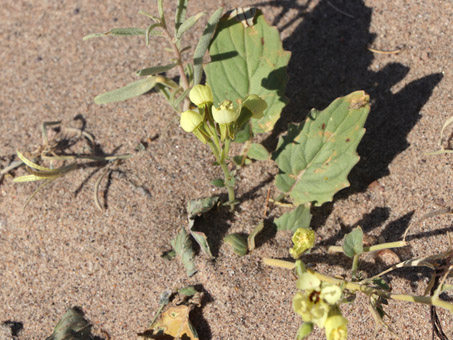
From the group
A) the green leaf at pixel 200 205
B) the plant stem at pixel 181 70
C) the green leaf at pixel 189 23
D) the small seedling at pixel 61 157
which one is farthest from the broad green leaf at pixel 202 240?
the green leaf at pixel 189 23

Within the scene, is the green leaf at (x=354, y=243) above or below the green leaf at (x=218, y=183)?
below

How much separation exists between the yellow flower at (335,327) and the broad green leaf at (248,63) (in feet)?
3.51

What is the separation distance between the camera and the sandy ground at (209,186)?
2.15m

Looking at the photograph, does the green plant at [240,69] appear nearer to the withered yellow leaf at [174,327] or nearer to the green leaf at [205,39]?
the green leaf at [205,39]

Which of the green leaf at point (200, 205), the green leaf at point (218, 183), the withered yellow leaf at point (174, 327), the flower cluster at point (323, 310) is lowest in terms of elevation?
the withered yellow leaf at point (174, 327)

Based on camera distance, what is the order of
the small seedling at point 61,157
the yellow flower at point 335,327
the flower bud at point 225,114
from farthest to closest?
1. the small seedling at point 61,157
2. the flower bud at point 225,114
3. the yellow flower at point 335,327

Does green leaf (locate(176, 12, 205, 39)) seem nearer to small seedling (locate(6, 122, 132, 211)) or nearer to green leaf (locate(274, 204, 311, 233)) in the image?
small seedling (locate(6, 122, 132, 211))

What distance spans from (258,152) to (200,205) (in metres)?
0.38

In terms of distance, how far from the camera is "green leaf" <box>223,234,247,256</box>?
2.15m

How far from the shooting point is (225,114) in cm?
177

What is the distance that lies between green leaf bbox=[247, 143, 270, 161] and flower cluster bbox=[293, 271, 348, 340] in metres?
0.82

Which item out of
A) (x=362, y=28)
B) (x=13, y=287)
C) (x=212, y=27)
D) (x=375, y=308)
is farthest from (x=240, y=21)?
(x=13, y=287)

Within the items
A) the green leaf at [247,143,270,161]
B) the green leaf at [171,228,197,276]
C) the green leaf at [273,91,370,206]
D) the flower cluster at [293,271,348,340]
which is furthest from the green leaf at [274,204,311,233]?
the flower cluster at [293,271,348,340]

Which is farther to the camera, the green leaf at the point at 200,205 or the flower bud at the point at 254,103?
the green leaf at the point at 200,205
